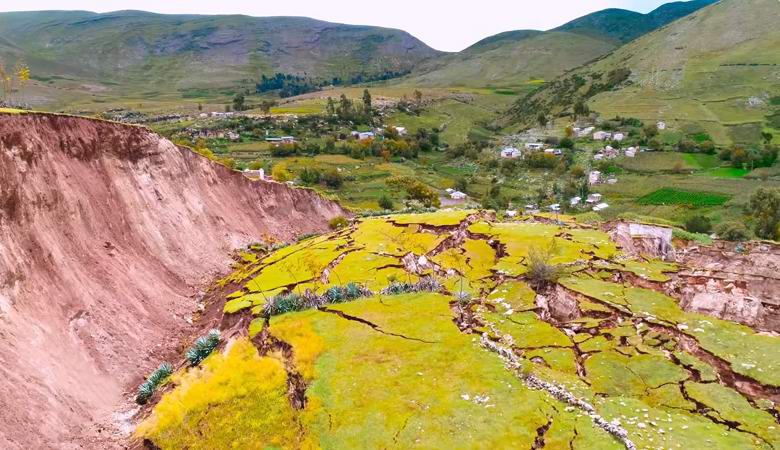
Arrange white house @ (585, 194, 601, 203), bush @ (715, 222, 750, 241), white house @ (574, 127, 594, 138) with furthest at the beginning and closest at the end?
white house @ (574, 127, 594, 138)
white house @ (585, 194, 601, 203)
bush @ (715, 222, 750, 241)

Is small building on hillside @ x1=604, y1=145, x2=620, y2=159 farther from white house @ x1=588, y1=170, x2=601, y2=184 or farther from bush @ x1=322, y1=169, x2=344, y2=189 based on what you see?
bush @ x1=322, y1=169, x2=344, y2=189

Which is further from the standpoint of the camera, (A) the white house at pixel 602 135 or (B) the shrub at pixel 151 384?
(A) the white house at pixel 602 135

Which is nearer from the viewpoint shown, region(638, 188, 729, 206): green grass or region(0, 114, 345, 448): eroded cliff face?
region(0, 114, 345, 448): eroded cliff face

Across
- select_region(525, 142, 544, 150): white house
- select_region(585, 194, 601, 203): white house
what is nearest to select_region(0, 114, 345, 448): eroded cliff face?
select_region(585, 194, 601, 203): white house

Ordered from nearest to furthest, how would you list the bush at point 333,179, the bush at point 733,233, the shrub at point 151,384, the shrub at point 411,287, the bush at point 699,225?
the shrub at point 151,384 < the shrub at point 411,287 < the bush at point 733,233 < the bush at point 699,225 < the bush at point 333,179

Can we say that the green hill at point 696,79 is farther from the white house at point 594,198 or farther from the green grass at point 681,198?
the white house at point 594,198

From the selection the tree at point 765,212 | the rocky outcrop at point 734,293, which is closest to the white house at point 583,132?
the tree at point 765,212
